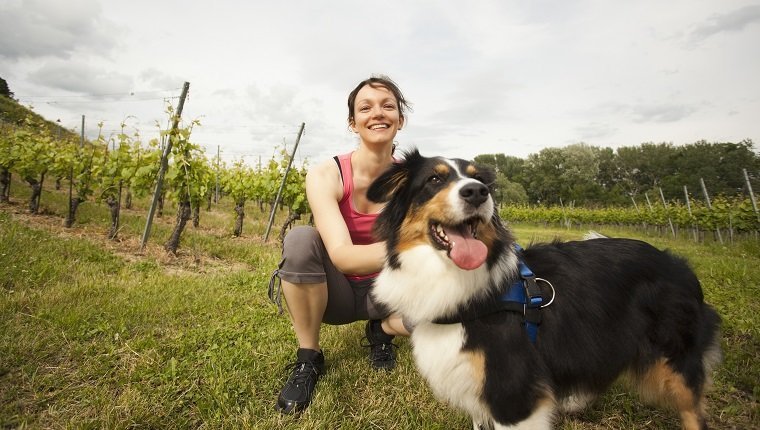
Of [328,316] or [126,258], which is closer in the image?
[328,316]

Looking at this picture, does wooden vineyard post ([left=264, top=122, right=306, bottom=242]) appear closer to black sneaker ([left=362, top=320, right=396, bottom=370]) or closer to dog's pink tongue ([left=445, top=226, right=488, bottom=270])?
black sneaker ([left=362, top=320, right=396, bottom=370])

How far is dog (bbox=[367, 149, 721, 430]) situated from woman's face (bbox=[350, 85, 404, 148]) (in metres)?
0.50

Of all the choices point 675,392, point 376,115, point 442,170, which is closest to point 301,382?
point 442,170

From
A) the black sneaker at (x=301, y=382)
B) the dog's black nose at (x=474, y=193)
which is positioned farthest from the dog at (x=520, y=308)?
the black sneaker at (x=301, y=382)

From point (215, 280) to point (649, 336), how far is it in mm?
4639

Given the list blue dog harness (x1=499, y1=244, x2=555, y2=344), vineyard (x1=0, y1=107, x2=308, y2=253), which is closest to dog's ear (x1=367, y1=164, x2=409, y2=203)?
blue dog harness (x1=499, y1=244, x2=555, y2=344)

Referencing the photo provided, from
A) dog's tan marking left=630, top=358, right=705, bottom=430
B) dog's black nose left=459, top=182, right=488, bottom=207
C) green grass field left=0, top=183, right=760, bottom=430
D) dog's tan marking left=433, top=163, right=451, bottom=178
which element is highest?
dog's tan marking left=433, top=163, right=451, bottom=178

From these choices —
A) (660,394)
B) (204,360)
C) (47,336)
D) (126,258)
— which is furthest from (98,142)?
(660,394)

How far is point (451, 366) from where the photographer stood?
1811 mm

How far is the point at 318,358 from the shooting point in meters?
2.74

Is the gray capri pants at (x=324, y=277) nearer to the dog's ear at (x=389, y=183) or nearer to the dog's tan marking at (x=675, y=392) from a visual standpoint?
the dog's ear at (x=389, y=183)

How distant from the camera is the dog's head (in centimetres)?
175

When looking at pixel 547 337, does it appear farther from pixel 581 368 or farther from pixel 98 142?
pixel 98 142

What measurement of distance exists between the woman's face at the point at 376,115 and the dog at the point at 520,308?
0.50 meters
